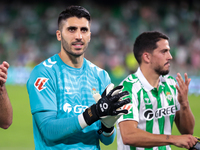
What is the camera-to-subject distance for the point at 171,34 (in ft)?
61.4

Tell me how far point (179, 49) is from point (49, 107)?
16.0m

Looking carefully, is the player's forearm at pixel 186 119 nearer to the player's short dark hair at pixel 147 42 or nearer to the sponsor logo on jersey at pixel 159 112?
the sponsor logo on jersey at pixel 159 112

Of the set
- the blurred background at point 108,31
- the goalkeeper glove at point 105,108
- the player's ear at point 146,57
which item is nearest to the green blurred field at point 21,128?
the blurred background at point 108,31

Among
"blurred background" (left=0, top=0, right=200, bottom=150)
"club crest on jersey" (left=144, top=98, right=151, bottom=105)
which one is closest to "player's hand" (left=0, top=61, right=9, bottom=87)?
"club crest on jersey" (left=144, top=98, right=151, bottom=105)

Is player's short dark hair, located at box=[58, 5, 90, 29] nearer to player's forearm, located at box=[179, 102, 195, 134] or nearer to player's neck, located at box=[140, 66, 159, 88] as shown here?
player's neck, located at box=[140, 66, 159, 88]

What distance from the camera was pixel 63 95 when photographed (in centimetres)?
285

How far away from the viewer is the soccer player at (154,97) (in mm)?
3348

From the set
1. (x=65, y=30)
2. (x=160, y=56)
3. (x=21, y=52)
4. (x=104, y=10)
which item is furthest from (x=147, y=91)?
(x=104, y=10)

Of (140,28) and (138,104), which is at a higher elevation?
(140,28)

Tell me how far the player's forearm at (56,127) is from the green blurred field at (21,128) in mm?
4701

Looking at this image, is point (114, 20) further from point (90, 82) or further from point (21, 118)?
point (90, 82)

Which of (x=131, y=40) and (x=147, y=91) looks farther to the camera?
(x=131, y=40)

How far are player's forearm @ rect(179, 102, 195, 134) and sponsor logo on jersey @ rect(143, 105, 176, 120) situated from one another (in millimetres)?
119

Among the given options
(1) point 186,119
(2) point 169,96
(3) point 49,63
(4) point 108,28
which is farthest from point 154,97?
(4) point 108,28
